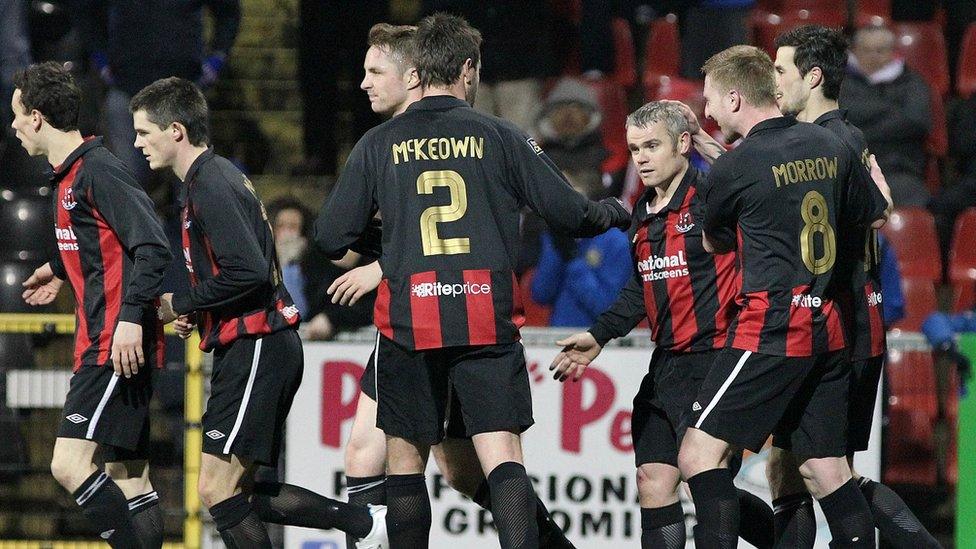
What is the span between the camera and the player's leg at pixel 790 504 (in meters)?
5.44

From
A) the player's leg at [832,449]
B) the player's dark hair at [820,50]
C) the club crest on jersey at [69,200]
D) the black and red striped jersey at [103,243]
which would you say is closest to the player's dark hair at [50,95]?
the black and red striped jersey at [103,243]

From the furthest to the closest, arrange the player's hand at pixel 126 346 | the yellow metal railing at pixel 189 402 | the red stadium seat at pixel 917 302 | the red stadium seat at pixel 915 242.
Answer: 1. the red stadium seat at pixel 915 242
2. the red stadium seat at pixel 917 302
3. the yellow metal railing at pixel 189 402
4. the player's hand at pixel 126 346

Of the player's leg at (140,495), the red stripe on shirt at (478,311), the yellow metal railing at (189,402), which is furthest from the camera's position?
the yellow metal railing at (189,402)

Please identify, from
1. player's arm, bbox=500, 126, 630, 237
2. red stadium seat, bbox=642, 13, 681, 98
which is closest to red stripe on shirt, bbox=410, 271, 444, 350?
player's arm, bbox=500, 126, 630, 237

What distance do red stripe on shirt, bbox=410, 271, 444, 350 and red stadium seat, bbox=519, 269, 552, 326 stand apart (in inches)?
142

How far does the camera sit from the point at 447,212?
4.71 meters

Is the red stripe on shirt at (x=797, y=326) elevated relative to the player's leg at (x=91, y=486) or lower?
elevated

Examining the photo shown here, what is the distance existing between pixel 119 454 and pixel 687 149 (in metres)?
2.46

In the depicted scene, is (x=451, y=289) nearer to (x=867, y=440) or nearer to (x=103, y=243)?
(x=103, y=243)

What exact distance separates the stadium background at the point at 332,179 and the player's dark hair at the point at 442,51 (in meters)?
2.16

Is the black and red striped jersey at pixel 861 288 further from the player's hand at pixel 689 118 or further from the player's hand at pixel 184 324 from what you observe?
the player's hand at pixel 184 324

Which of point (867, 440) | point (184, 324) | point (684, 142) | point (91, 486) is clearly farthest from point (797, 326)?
point (91, 486)

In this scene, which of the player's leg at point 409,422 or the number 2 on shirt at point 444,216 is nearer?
the number 2 on shirt at point 444,216

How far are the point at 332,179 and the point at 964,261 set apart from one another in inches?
159
